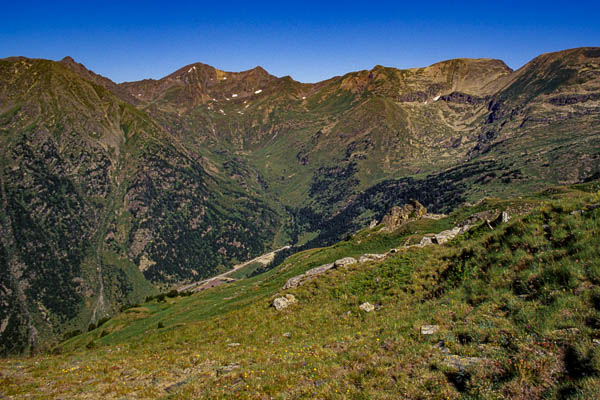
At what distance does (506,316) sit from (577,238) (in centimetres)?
562

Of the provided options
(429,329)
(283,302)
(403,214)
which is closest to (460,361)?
(429,329)

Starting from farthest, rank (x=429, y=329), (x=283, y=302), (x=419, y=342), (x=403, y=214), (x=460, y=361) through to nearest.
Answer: (x=403, y=214) < (x=283, y=302) < (x=429, y=329) < (x=419, y=342) < (x=460, y=361)

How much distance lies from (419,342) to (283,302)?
1674 cm

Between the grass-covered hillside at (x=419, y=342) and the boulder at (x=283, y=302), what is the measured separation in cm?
111

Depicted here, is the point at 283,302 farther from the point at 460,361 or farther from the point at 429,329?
the point at 460,361

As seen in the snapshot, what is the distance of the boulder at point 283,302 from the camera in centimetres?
2751

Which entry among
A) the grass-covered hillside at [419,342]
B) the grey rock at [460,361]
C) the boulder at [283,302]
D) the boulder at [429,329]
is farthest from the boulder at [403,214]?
the grey rock at [460,361]

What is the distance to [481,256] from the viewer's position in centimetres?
1844

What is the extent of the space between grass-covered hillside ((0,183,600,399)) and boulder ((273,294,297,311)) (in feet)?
3.63

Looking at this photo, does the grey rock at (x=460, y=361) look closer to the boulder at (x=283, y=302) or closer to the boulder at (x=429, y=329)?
the boulder at (x=429, y=329)

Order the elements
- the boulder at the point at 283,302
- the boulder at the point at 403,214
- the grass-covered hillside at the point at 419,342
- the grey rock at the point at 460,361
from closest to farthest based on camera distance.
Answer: the grass-covered hillside at the point at 419,342 < the grey rock at the point at 460,361 < the boulder at the point at 283,302 < the boulder at the point at 403,214

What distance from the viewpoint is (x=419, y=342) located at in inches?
508

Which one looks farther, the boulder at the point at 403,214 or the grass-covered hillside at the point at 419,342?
the boulder at the point at 403,214

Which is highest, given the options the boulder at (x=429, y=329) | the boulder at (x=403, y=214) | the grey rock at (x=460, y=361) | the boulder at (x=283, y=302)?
the grey rock at (x=460, y=361)
